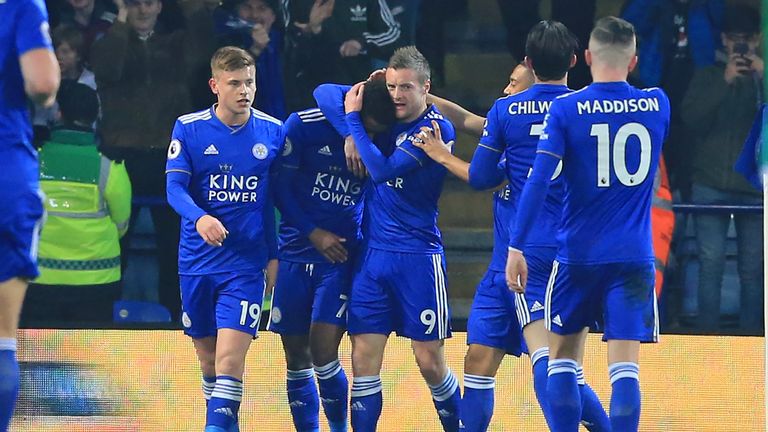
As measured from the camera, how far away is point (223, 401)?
20.1 feet

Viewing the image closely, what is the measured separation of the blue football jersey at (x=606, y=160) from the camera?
17.6ft

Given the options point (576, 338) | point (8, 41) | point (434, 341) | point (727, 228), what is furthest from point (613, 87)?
point (727, 228)

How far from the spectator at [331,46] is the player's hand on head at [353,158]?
1678mm

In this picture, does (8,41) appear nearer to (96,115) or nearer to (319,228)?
(319,228)

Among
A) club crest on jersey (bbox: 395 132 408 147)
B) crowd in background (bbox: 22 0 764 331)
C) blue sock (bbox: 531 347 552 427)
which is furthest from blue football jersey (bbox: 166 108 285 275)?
crowd in background (bbox: 22 0 764 331)

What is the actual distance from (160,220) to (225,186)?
79.6 inches

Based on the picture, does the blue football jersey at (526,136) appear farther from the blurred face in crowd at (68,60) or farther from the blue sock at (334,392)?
the blurred face in crowd at (68,60)

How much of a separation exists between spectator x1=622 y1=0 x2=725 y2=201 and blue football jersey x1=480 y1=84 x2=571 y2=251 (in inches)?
87.2

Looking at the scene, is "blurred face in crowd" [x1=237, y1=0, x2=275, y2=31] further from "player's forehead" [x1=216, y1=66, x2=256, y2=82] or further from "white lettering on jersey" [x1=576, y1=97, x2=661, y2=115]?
"white lettering on jersey" [x1=576, y1=97, x2=661, y2=115]

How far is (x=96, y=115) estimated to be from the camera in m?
8.18

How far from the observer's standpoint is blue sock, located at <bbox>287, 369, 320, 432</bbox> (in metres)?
6.76

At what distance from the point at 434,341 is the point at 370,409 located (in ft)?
1.41

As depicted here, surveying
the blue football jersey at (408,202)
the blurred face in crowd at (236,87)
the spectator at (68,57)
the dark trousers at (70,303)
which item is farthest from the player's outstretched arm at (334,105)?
the dark trousers at (70,303)

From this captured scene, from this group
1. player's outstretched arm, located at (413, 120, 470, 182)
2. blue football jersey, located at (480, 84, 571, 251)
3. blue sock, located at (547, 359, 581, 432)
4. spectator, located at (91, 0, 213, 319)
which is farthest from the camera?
spectator, located at (91, 0, 213, 319)
